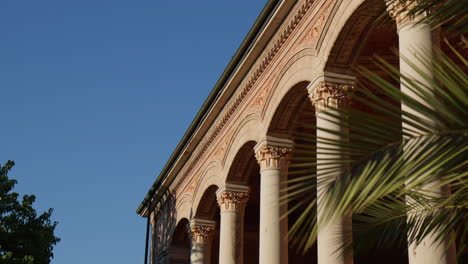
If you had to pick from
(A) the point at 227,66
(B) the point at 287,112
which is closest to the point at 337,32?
(B) the point at 287,112

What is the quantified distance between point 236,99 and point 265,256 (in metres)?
5.97

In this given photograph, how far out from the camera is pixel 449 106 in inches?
156

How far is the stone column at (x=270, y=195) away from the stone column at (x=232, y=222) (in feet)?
12.2

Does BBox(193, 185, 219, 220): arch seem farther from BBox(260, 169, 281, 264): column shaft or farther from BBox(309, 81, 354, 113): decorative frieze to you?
BBox(309, 81, 354, 113): decorative frieze

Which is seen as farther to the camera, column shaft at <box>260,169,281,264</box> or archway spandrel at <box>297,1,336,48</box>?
column shaft at <box>260,169,281,264</box>

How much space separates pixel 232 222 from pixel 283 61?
6.50 metres

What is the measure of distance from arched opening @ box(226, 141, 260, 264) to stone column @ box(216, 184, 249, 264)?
31 cm

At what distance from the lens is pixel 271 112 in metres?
19.7

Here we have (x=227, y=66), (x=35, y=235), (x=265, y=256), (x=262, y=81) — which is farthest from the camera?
(x=35, y=235)

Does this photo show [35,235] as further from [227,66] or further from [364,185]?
[364,185]

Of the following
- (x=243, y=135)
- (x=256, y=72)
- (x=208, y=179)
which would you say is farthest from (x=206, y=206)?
(x=256, y=72)

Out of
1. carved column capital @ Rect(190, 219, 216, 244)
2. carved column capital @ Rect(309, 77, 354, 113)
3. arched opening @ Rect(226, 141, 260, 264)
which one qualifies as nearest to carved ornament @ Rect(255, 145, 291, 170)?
arched opening @ Rect(226, 141, 260, 264)

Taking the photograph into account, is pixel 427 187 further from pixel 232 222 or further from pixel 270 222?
pixel 232 222

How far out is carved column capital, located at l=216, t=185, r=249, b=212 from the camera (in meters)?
23.7
